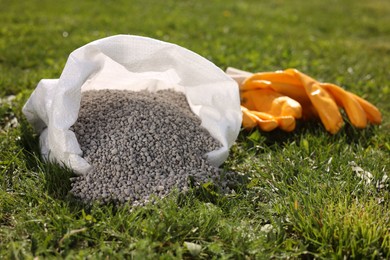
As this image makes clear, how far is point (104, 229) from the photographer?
94.8 inches

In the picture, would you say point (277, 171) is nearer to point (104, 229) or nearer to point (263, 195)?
point (263, 195)

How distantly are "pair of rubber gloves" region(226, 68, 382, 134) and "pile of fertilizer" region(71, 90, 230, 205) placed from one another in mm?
655

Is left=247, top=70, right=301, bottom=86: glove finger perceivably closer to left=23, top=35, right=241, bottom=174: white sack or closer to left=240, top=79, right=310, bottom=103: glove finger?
left=240, top=79, right=310, bottom=103: glove finger

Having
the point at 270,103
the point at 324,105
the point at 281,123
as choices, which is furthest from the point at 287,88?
the point at 281,123

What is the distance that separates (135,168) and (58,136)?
0.49 meters

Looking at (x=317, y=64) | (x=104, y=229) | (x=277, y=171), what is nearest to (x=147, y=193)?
(x=104, y=229)

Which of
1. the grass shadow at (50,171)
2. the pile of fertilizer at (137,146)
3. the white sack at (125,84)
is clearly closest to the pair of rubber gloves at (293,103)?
the white sack at (125,84)

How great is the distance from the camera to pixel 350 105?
12.5ft

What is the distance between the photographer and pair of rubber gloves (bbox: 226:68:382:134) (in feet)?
11.9

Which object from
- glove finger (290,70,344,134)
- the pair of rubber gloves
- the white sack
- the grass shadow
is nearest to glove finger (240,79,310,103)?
the pair of rubber gloves

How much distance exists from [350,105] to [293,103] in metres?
0.49

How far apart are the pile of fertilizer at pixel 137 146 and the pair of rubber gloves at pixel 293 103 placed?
655 mm

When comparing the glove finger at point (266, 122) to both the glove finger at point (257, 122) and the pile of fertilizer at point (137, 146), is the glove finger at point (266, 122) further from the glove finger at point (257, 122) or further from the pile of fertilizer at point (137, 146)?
the pile of fertilizer at point (137, 146)

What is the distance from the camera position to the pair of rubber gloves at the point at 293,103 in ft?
11.9
